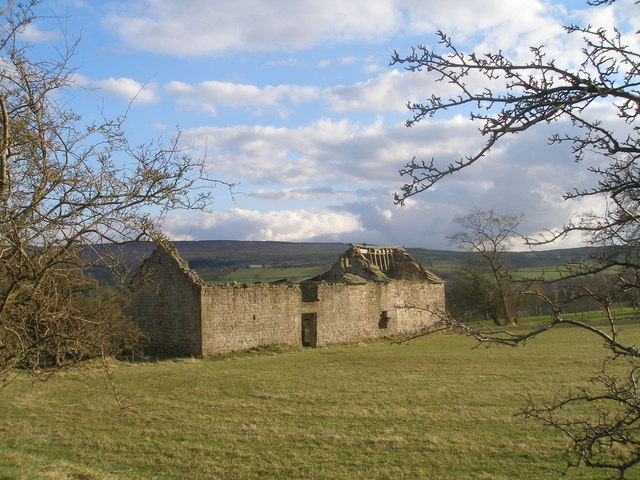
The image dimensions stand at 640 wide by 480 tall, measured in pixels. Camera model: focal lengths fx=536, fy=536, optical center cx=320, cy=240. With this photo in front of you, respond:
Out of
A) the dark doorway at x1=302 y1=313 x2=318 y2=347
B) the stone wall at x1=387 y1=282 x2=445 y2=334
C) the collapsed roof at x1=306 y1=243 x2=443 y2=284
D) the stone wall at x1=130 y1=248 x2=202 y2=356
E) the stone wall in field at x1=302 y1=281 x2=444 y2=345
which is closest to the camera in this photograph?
the stone wall at x1=130 y1=248 x2=202 y2=356

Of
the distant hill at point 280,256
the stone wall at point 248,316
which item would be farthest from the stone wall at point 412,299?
the distant hill at point 280,256

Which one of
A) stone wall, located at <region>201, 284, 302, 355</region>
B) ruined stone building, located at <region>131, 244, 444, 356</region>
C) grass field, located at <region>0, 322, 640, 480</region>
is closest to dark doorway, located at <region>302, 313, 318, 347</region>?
ruined stone building, located at <region>131, 244, 444, 356</region>

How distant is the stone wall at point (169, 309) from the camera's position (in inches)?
818

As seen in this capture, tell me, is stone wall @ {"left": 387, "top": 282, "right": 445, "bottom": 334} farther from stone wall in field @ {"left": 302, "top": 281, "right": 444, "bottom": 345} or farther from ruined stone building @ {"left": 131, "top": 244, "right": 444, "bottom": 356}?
ruined stone building @ {"left": 131, "top": 244, "right": 444, "bottom": 356}

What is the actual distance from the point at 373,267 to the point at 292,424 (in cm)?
2308

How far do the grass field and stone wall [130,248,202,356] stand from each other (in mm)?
3167

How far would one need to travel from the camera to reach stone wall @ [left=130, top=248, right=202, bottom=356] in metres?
20.8

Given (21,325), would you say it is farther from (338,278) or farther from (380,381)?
(338,278)

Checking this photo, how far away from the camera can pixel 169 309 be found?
2175 centimetres

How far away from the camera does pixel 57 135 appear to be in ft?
17.6

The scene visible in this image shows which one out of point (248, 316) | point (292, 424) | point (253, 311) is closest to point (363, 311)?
point (253, 311)

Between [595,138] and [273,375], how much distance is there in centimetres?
1352

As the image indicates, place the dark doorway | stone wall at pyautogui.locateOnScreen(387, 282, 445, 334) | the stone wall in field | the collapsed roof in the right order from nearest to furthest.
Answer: the dark doorway < the stone wall in field < stone wall at pyautogui.locateOnScreen(387, 282, 445, 334) < the collapsed roof

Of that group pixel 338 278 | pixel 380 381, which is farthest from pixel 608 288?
pixel 338 278
